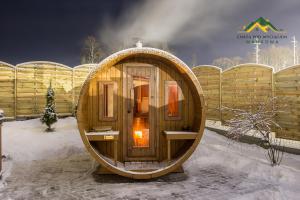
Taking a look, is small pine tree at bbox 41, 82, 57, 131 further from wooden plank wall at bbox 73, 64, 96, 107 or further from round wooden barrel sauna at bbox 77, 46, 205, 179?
round wooden barrel sauna at bbox 77, 46, 205, 179

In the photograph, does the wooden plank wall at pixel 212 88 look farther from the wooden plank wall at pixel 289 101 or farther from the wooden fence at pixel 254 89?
the wooden plank wall at pixel 289 101

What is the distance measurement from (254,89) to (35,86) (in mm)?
10331

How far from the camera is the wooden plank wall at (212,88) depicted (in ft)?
37.0

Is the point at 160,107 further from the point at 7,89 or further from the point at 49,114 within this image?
the point at 7,89

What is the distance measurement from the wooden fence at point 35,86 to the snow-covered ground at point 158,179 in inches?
131

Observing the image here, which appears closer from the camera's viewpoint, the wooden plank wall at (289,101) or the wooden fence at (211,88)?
the wooden plank wall at (289,101)

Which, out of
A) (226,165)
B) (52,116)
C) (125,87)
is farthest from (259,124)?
(52,116)

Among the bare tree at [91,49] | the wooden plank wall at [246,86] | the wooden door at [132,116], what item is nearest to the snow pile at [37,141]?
the wooden door at [132,116]

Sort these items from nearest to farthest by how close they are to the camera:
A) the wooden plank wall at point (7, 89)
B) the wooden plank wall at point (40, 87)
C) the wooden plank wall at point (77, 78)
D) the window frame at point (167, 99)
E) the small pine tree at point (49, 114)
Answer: the window frame at point (167, 99)
the small pine tree at point (49, 114)
the wooden plank wall at point (7, 89)
the wooden plank wall at point (40, 87)
the wooden plank wall at point (77, 78)

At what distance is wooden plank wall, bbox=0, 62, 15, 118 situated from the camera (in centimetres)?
1123

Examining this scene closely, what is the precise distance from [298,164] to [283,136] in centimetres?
175

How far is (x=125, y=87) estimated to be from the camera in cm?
629

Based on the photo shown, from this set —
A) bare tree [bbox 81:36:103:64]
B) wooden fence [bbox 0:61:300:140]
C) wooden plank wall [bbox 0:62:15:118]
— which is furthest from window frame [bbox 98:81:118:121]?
bare tree [bbox 81:36:103:64]

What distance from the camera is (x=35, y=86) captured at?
12.2 m
